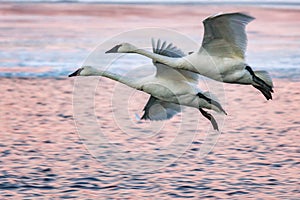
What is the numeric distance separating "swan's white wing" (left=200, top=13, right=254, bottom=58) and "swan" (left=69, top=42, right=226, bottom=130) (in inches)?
15.4

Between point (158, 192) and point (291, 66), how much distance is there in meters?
12.8

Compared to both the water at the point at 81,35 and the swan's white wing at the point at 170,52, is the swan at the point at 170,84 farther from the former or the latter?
the water at the point at 81,35

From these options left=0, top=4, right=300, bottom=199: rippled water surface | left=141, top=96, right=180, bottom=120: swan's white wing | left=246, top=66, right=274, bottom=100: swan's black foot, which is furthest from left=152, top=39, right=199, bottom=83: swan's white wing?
left=0, top=4, right=300, bottom=199: rippled water surface

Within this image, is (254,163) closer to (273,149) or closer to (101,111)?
(273,149)

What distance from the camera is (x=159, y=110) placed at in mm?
10609

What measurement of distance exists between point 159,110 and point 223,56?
1.12m

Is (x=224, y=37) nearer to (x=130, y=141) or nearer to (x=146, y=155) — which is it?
(x=146, y=155)

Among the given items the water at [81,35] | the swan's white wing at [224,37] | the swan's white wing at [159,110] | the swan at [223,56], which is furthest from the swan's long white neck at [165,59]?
the water at [81,35]

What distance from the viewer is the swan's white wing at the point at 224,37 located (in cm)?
970

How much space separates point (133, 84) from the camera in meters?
9.64

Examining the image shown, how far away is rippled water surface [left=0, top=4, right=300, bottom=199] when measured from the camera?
1424cm

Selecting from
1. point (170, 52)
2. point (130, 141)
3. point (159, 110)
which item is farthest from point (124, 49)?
point (130, 141)

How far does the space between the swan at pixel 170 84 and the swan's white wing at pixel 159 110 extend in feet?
0.64

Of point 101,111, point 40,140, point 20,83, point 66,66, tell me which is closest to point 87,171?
point 40,140
